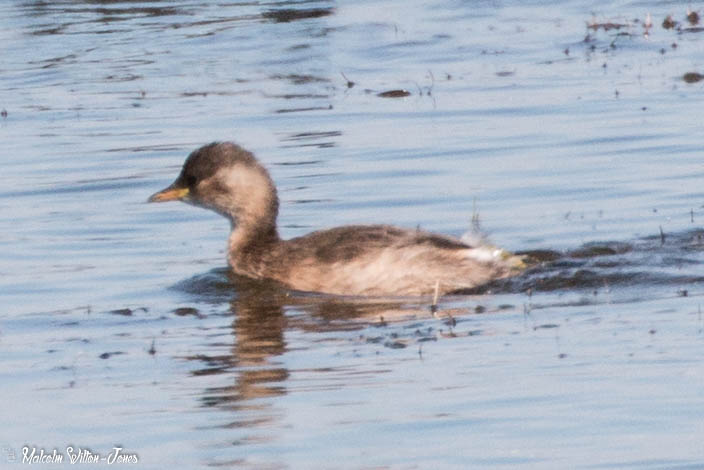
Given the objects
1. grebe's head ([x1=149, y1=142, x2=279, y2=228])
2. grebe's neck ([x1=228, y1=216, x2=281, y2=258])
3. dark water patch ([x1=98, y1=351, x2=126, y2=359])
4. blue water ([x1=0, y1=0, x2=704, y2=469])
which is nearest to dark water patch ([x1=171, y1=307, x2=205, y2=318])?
blue water ([x1=0, y1=0, x2=704, y2=469])

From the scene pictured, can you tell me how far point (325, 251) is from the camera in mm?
12891

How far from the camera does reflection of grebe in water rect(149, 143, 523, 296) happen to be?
1277 centimetres

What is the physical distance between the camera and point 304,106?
835 inches

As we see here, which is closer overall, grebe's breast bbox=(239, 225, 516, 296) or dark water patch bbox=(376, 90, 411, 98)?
grebe's breast bbox=(239, 225, 516, 296)

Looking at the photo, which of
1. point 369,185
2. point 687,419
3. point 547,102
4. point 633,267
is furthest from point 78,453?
point 547,102

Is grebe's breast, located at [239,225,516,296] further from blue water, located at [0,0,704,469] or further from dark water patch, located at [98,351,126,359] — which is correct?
dark water patch, located at [98,351,126,359]

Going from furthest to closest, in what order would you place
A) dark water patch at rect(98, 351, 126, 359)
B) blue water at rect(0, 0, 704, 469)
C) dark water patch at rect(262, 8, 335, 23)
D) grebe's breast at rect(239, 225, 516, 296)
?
dark water patch at rect(262, 8, 335, 23), grebe's breast at rect(239, 225, 516, 296), dark water patch at rect(98, 351, 126, 359), blue water at rect(0, 0, 704, 469)

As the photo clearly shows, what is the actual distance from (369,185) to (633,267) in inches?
158

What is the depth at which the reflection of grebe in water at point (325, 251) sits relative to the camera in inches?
503

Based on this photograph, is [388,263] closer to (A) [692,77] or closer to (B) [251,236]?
(B) [251,236]

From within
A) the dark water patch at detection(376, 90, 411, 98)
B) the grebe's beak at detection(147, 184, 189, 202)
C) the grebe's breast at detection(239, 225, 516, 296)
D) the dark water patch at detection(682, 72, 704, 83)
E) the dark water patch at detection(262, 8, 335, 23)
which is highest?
the grebe's beak at detection(147, 184, 189, 202)

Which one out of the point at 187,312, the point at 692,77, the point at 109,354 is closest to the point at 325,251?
the point at 187,312

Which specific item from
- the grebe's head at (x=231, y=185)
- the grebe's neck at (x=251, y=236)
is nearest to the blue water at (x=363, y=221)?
the grebe's neck at (x=251, y=236)

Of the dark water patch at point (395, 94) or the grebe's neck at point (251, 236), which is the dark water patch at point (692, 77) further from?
the grebe's neck at point (251, 236)
